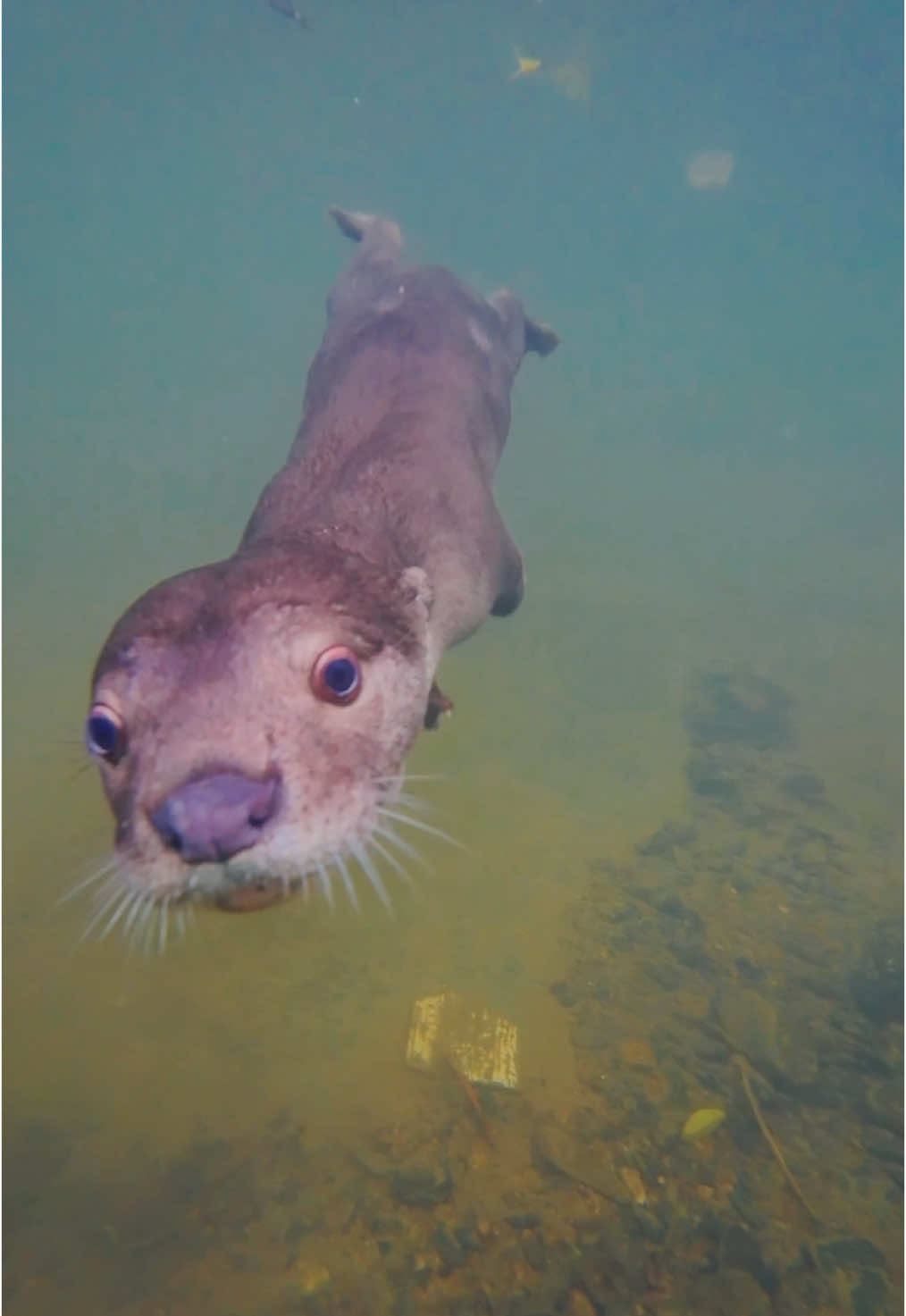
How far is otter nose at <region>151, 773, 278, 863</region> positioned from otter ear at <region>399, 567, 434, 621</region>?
136cm

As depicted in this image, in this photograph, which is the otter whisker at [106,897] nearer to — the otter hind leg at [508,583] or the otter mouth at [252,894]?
the otter mouth at [252,894]

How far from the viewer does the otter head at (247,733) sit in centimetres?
201

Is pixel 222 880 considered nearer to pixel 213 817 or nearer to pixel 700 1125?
pixel 213 817

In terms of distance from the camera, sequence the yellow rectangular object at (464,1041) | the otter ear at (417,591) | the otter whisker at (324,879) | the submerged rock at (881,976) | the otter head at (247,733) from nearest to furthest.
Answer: the otter head at (247,733) < the otter whisker at (324,879) < the otter ear at (417,591) < the yellow rectangular object at (464,1041) < the submerged rock at (881,976)

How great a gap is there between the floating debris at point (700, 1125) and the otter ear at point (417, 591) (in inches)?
162

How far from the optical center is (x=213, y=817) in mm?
1904

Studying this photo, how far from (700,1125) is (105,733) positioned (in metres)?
4.87

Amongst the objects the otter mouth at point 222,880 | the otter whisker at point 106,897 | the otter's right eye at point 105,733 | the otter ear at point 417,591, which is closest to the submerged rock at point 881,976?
the otter ear at point 417,591

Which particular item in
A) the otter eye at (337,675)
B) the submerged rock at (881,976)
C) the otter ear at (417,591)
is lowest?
the submerged rock at (881,976)

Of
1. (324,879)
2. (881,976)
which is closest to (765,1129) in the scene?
(881,976)

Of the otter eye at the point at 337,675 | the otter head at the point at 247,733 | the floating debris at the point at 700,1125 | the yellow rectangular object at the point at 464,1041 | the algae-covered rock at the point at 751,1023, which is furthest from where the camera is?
the algae-covered rock at the point at 751,1023

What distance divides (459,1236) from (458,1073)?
1195 millimetres

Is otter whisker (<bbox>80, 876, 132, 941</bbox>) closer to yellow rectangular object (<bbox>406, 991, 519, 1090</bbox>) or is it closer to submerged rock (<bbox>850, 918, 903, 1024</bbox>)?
yellow rectangular object (<bbox>406, 991, 519, 1090</bbox>)

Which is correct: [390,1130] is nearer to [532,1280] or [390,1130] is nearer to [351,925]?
[532,1280]
